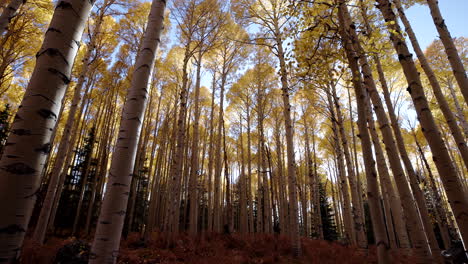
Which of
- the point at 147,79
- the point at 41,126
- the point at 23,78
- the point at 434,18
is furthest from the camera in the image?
the point at 23,78

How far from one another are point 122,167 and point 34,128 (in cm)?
73

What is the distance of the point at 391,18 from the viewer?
311 centimetres

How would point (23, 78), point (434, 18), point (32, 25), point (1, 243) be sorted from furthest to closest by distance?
point (23, 78)
point (32, 25)
point (434, 18)
point (1, 243)

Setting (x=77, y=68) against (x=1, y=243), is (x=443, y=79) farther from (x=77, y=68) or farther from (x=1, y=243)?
(x=77, y=68)

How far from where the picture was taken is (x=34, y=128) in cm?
119

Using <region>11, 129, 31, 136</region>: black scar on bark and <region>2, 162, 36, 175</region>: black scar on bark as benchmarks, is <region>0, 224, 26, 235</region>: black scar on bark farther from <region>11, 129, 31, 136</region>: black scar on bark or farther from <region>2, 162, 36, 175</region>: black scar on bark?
<region>11, 129, 31, 136</region>: black scar on bark

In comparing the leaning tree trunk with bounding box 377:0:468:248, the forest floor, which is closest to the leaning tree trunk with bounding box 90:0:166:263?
the leaning tree trunk with bounding box 377:0:468:248

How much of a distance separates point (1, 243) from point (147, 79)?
1.56m

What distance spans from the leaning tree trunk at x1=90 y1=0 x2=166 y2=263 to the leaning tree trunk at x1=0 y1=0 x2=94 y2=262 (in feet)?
1.89

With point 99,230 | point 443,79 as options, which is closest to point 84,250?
point 99,230

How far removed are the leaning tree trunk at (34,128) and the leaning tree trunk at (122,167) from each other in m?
0.58

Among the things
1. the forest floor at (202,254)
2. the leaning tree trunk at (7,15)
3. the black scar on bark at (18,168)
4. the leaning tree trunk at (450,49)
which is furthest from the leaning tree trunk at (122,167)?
the leaning tree trunk at (450,49)

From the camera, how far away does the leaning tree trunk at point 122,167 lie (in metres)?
1.67

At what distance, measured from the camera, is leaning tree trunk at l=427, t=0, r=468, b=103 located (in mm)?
4336
